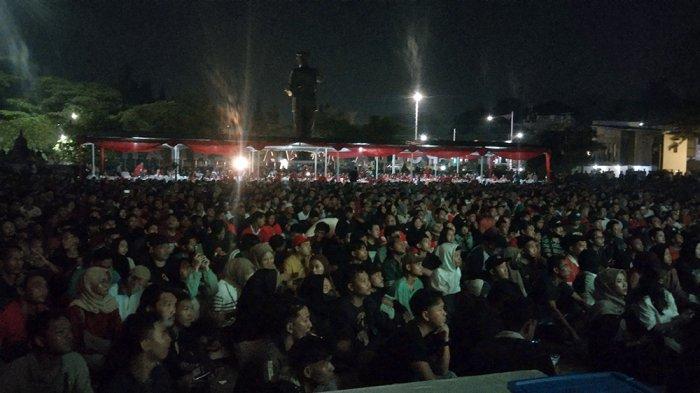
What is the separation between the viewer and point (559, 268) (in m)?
6.22

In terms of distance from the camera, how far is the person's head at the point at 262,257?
580cm

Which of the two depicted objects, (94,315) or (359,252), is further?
(359,252)

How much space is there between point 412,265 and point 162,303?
98.2 inches

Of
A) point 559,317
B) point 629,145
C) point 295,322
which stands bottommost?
point 559,317

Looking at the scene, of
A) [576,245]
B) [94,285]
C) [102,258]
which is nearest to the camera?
[94,285]

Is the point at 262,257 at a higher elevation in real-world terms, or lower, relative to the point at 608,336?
higher

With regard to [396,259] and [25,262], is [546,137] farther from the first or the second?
[25,262]

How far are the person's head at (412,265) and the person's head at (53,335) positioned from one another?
315 centimetres

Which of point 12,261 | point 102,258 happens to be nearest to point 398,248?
point 102,258

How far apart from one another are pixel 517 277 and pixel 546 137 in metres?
34.1

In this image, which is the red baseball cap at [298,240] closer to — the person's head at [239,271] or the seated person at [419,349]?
the person's head at [239,271]

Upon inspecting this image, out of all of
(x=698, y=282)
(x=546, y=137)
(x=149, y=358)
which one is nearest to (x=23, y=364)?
(x=149, y=358)

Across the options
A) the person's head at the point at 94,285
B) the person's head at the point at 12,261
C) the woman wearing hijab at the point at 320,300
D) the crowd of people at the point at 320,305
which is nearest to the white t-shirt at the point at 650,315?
the crowd of people at the point at 320,305

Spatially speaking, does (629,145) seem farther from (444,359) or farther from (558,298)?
(444,359)
